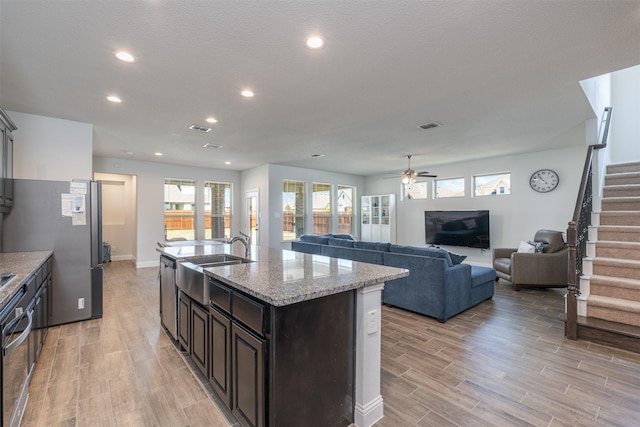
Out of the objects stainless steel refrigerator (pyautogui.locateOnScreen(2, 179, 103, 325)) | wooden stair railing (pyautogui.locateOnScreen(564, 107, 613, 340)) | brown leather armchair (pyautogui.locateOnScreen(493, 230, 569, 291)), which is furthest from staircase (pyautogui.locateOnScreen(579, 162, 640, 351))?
stainless steel refrigerator (pyautogui.locateOnScreen(2, 179, 103, 325))

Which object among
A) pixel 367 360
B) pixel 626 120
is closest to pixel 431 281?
pixel 367 360

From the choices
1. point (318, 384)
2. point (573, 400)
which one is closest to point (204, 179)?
point (318, 384)

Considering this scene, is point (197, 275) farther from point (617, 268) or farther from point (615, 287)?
point (617, 268)

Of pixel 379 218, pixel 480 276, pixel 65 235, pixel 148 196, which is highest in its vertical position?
pixel 148 196

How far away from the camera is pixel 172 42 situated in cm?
223

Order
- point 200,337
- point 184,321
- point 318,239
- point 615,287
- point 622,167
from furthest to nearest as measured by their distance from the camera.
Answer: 1. point 318,239
2. point 622,167
3. point 615,287
4. point 184,321
5. point 200,337

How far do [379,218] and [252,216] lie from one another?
12.5ft

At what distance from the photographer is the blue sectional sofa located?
3582 millimetres

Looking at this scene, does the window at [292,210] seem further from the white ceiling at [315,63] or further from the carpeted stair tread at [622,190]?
the carpeted stair tread at [622,190]

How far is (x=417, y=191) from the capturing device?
27.8 feet

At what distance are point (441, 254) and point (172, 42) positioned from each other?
3.49m

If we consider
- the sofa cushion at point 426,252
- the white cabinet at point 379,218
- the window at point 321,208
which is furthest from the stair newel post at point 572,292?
the window at point 321,208

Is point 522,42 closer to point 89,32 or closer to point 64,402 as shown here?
point 89,32

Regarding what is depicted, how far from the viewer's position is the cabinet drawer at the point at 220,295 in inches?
75.2
